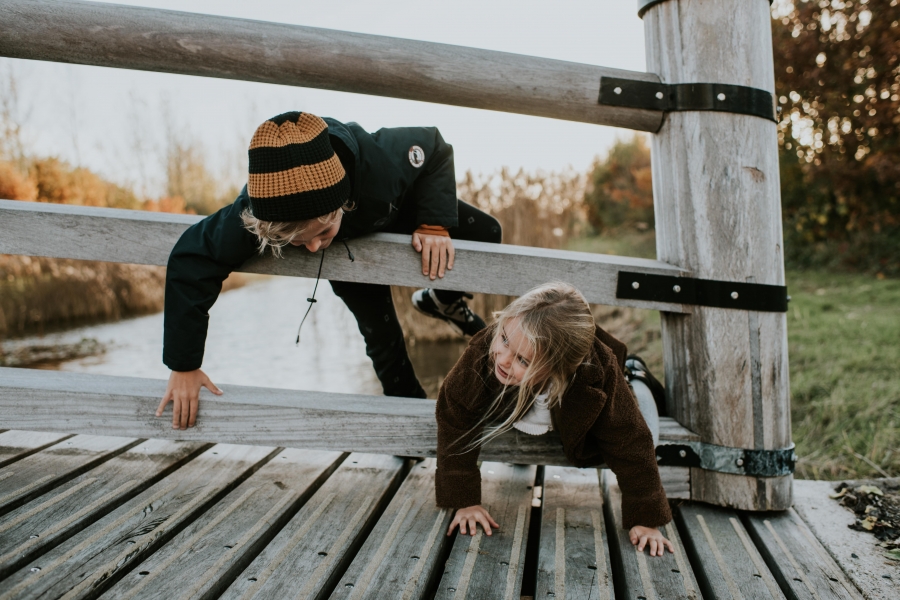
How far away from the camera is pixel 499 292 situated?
1.79 m

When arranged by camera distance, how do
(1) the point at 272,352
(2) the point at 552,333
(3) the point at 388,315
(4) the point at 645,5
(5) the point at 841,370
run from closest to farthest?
(2) the point at 552,333, (4) the point at 645,5, (3) the point at 388,315, (5) the point at 841,370, (1) the point at 272,352

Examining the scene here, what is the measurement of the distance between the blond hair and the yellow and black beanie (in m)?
0.02

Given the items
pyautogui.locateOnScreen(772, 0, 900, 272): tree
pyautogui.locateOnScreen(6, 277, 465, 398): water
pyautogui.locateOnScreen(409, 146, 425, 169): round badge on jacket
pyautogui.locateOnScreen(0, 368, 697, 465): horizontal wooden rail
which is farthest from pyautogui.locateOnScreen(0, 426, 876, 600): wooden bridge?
pyautogui.locateOnScreen(772, 0, 900, 272): tree

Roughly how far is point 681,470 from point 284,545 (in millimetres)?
1120

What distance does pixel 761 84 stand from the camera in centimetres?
178

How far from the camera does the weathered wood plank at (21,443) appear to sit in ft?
6.64

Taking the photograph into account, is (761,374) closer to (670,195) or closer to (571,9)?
(670,195)

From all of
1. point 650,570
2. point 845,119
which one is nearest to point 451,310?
point 650,570

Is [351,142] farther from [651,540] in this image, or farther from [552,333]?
[651,540]

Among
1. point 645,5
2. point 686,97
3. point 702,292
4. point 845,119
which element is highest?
point 845,119

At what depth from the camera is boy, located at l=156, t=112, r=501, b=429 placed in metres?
1.53

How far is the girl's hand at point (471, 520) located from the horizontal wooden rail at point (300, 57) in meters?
1.13

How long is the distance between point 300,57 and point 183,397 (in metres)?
0.98

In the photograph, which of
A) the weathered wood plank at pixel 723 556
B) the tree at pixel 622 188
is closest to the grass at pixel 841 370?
the weathered wood plank at pixel 723 556
